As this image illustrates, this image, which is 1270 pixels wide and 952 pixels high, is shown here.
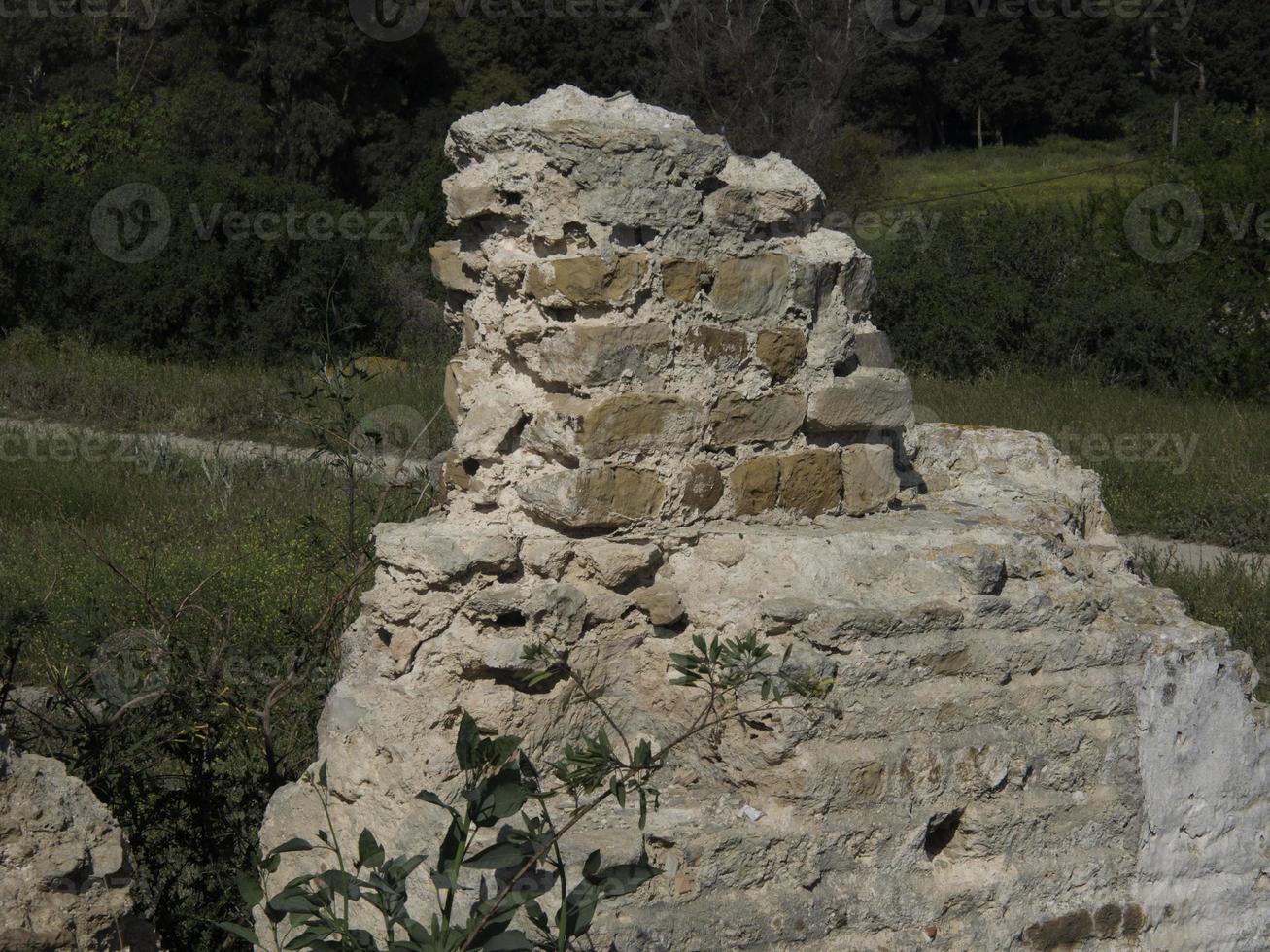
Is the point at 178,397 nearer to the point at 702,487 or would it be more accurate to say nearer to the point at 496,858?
the point at 702,487

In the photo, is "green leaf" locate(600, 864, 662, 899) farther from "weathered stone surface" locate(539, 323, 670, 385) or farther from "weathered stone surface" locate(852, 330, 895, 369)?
"weathered stone surface" locate(852, 330, 895, 369)

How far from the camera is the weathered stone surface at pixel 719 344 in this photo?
116 inches

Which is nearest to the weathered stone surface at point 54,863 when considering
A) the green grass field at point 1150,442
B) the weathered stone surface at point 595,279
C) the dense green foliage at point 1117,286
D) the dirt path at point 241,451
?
the weathered stone surface at point 595,279

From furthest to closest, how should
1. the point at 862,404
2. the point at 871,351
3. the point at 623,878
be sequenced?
the point at 871,351 < the point at 862,404 < the point at 623,878

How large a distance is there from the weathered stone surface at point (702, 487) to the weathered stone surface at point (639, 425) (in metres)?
0.06

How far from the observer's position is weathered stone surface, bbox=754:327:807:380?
3016 mm

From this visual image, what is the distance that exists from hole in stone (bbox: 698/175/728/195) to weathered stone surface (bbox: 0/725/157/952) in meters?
1.73

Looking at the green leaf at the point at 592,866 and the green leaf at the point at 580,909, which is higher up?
the green leaf at the point at 592,866

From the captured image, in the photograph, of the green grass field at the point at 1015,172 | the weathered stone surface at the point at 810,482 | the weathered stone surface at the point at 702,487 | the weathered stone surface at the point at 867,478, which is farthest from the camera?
the green grass field at the point at 1015,172

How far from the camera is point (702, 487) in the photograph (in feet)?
9.67

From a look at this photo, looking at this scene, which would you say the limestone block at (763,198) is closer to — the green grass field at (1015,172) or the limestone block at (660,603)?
the limestone block at (660,603)

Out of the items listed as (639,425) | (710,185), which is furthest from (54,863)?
(710,185)

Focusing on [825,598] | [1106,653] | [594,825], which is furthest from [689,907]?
[1106,653]

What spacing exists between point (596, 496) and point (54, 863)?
122cm
